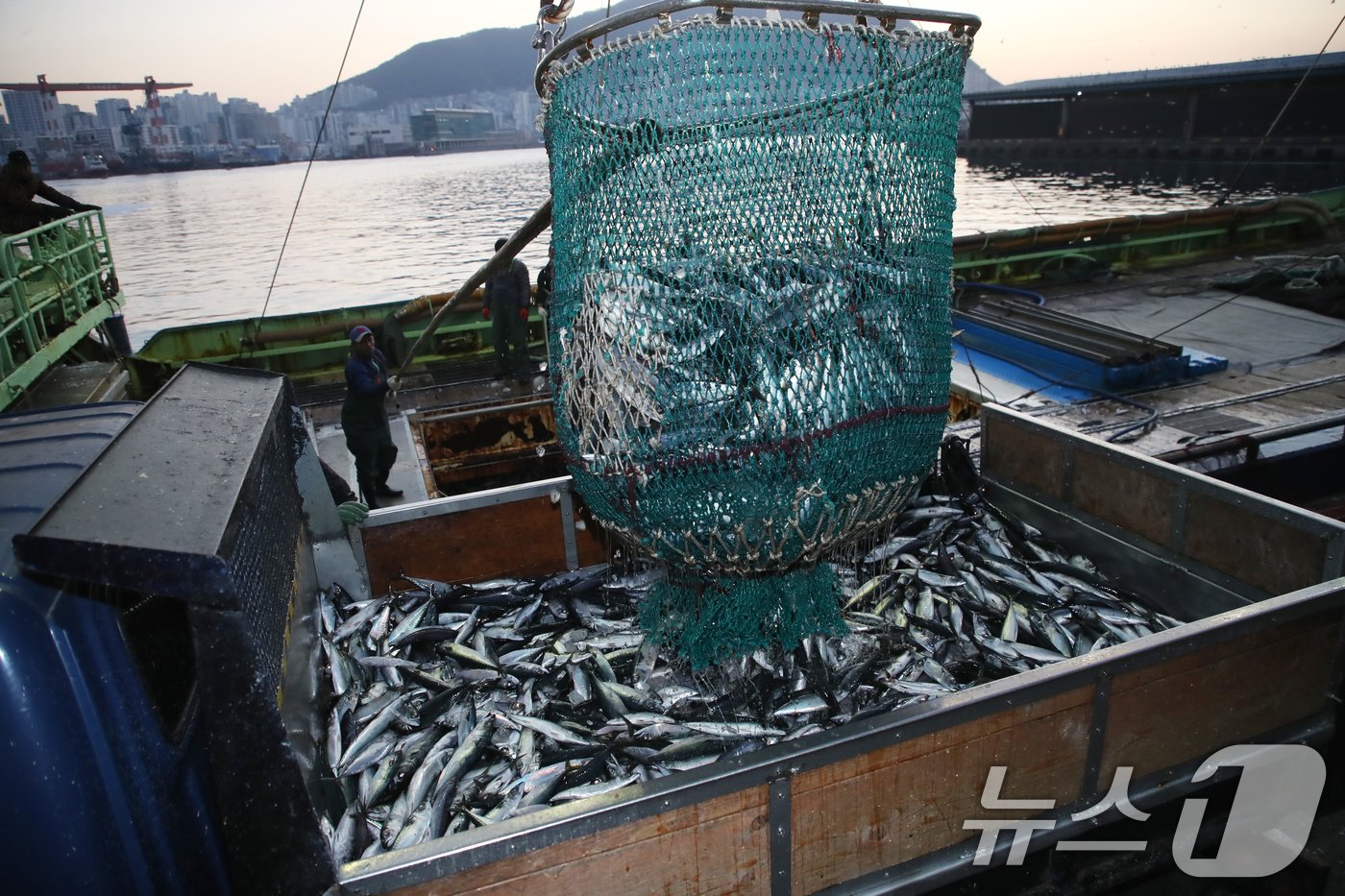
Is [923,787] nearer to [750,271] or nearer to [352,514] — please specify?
[750,271]

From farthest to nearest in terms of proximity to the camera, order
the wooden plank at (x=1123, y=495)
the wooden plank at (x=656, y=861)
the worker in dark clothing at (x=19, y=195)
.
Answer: the worker in dark clothing at (x=19, y=195)
the wooden plank at (x=1123, y=495)
the wooden plank at (x=656, y=861)

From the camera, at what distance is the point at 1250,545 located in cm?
419

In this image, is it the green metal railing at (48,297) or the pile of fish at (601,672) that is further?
the green metal railing at (48,297)

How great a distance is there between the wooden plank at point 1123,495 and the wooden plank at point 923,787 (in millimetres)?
2234

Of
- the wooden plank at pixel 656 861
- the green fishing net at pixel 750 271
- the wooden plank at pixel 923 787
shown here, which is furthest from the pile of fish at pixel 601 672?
the green fishing net at pixel 750 271

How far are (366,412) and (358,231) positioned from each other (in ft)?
165

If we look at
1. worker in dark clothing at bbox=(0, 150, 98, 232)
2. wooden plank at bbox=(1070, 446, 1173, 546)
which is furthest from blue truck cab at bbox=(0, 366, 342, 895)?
worker in dark clothing at bbox=(0, 150, 98, 232)

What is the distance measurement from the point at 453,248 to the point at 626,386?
4193cm

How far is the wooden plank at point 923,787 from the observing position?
2.66 m

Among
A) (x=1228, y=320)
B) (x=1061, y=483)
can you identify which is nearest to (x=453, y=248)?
(x=1228, y=320)

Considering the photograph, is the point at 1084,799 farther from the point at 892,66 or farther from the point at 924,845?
the point at 892,66

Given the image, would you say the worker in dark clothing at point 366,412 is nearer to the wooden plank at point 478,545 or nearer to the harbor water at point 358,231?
the wooden plank at point 478,545

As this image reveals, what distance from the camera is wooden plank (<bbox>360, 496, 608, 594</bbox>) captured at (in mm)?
4953

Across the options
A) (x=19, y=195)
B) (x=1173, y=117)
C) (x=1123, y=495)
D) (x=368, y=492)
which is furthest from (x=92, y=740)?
(x=1173, y=117)
